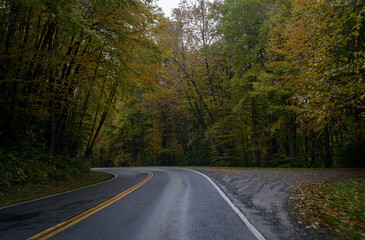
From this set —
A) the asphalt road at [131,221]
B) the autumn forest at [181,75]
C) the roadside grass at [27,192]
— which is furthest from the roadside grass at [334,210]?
the roadside grass at [27,192]

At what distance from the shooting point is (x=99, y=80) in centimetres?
1571

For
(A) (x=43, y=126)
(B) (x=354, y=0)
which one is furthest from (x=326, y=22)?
(A) (x=43, y=126)

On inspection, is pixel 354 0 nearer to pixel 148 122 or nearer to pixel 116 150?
pixel 148 122

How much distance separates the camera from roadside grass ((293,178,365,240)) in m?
3.98

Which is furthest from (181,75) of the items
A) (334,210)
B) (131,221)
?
(131,221)

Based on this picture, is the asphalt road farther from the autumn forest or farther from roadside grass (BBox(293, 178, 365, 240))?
the autumn forest

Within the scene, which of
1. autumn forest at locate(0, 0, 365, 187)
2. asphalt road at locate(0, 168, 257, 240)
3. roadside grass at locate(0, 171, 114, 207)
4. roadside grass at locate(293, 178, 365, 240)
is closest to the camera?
asphalt road at locate(0, 168, 257, 240)

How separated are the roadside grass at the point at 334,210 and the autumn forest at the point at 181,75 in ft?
9.41

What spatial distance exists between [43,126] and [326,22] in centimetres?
1637

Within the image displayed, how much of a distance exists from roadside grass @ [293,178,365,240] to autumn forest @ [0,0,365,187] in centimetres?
287

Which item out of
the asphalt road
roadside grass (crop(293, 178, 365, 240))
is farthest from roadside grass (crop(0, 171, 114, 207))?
roadside grass (crop(293, 178, 365, 240))

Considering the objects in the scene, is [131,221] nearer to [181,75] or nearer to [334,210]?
[334,210]

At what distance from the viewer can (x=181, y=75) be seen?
23.9 meters

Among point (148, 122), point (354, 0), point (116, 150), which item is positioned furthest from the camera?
point (116, 150)
